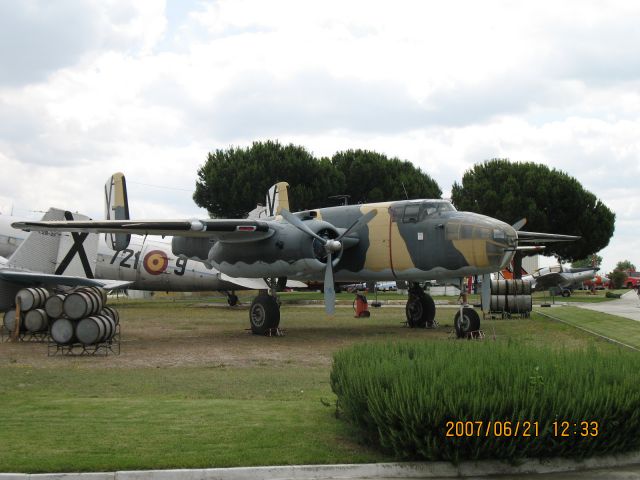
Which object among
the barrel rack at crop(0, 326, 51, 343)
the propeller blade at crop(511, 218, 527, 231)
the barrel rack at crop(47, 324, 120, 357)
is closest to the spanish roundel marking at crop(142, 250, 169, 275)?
the barrel rack at crop(0, 326, 51, 343)

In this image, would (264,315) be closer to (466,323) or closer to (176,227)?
(176,227)

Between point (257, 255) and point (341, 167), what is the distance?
47.7m

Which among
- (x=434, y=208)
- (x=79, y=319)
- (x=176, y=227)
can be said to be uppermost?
(x=434, y=208)

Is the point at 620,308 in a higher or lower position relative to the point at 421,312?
lower

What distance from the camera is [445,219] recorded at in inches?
861

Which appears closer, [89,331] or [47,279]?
[89,331]

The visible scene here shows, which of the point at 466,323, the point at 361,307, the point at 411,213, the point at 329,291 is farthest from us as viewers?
the point at 361,307

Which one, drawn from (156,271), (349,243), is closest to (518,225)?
(349,243)

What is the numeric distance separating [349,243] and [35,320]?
32.7ft

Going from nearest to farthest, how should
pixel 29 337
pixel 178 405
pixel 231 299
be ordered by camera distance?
1. pixel 178 405
2. pixel 29 337
3. pixel 231 299

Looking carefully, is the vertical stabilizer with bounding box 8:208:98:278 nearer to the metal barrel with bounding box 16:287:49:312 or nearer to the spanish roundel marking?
the metal barrel with bounding box 16:287:49:312

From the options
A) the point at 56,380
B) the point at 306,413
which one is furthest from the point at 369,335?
the point at 306,413
